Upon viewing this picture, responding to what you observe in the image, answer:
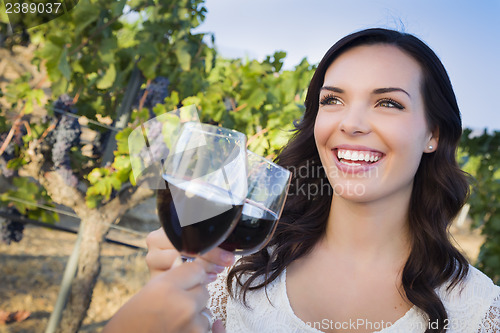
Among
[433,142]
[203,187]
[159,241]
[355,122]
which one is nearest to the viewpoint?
[203,187]

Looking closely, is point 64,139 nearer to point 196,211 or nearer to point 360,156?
point 360,156

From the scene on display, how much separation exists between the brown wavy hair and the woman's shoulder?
0.03 meters

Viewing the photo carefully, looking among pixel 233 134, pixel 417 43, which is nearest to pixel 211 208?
pixel 233 134

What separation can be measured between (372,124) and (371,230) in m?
0.42

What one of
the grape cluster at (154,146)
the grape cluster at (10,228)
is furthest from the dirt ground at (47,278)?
the grape cluster at (154,146)

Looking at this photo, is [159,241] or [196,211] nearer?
[196,211]

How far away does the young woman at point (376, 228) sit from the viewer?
165 cm

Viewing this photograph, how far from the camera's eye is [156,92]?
111 inches

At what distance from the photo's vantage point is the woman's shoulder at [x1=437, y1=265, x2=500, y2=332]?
1697 mm

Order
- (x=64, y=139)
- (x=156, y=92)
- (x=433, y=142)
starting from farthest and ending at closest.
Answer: (x=156, y=92) → (x=64, y=139) → (x=433, y=142)

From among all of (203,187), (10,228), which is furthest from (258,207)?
(10,228)

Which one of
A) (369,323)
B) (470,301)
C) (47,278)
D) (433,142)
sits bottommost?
(47,278)

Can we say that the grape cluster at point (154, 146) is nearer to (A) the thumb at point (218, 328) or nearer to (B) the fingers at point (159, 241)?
(B) the fingers at point (159, 241)

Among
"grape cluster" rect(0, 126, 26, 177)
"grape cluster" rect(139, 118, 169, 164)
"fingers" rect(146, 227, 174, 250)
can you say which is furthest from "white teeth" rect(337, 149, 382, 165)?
"grape cluster" rect(0, 126, 26, 177)
